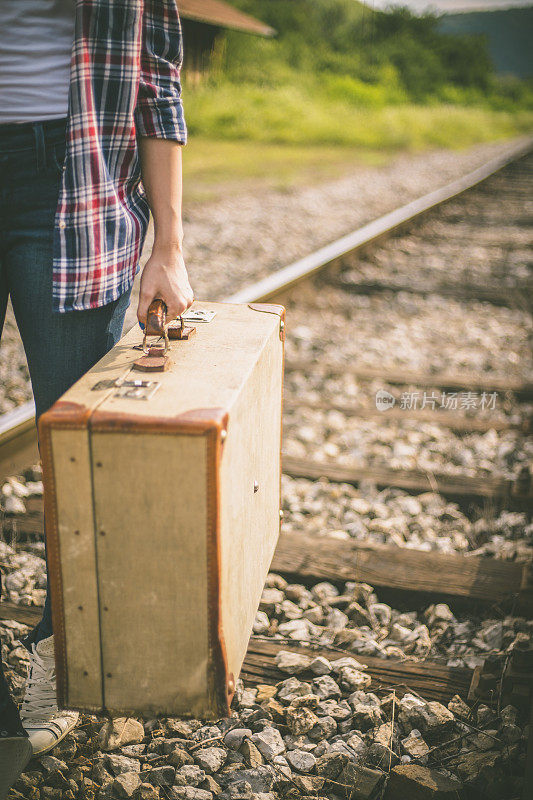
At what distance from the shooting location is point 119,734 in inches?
66.1

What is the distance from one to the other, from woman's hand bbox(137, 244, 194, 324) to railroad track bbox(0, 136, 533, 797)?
108 cm

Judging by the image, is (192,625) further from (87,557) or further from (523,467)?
(523,467)

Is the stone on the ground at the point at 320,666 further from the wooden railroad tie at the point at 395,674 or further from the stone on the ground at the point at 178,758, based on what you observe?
the stone on the ground at the point at 178,758

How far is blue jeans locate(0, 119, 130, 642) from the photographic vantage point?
54.1 inches

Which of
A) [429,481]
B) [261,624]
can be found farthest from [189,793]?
[429,481]

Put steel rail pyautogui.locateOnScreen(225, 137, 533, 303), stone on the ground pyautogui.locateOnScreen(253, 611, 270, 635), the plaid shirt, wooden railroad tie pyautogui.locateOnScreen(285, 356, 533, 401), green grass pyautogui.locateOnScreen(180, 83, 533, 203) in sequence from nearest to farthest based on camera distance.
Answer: the plaid shirt, stone on the ground pyautogui.locateOnScreen(253, 611, 270, 635), wooden railroad tie pyautogui.locateOnScreen(285, 356, 533, 401), steel rail pyautogui.locateOnScreen(225, 137, 533, 303), green grass pyautogui.locateOnScreen(180, 83, 533, 203)

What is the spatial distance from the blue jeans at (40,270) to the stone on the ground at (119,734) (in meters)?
0.80

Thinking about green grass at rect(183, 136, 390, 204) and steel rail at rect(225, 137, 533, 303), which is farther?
green grass at rect(183, 136, 390, 204)

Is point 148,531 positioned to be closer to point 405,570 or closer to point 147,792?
point 147,792

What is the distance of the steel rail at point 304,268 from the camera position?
9.27ft

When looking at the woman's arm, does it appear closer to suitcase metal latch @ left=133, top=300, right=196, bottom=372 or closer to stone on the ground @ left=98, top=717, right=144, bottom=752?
suitcase metal latch @ left=133, top=300, right=196, bottom=372

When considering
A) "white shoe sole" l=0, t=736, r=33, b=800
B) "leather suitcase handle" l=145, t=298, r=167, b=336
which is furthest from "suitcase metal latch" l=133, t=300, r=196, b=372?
"white shoe sole" l=0, t=736, r=33, b=800

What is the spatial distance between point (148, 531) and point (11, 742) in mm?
667

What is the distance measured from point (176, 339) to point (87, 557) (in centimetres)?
57
